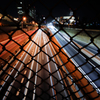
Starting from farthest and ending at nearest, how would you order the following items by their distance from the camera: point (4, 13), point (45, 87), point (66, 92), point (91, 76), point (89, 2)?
1. point (91, 76)
2. point (45, 87)
3. point (66, 92)
4. point (4, 13)
5. point (89, 2)

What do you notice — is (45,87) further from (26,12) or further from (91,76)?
(26,12)

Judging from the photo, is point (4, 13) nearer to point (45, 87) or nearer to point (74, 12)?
point (74, 12)

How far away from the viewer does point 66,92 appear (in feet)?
16.6

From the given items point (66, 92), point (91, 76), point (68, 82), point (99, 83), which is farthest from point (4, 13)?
point (91, 76)

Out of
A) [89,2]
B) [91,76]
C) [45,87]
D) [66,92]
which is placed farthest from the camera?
[91,76]

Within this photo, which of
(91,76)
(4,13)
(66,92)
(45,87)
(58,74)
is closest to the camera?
(4,13)

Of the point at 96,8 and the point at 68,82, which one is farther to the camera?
the point at 68,82

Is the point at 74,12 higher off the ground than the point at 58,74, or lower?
higher

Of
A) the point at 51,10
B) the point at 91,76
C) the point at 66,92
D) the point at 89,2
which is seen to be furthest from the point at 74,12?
the point at 91,76

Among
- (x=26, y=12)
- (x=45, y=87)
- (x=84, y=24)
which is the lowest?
(x=45, y=87)

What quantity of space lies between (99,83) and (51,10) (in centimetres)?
623

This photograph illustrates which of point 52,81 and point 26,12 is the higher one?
point 26,12

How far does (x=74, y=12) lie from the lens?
949mm

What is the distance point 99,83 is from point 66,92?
244 centimetres
